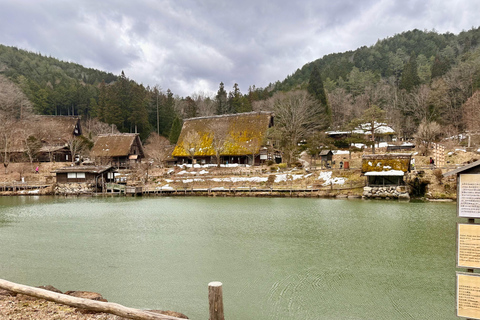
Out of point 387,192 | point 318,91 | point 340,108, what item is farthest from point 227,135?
point 340,108

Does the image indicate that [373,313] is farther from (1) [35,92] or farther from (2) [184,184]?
(1) [35,92]

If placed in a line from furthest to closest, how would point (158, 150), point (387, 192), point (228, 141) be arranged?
1. point (158, 150)
2. point (228, 141)
3. point (387, 192)

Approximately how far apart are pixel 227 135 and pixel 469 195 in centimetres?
3704

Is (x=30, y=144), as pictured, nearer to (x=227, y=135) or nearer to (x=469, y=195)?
(x=227, y=135)

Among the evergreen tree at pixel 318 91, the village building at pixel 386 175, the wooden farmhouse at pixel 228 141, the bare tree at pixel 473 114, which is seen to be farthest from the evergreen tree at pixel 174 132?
the bare tree at pixel 473 114

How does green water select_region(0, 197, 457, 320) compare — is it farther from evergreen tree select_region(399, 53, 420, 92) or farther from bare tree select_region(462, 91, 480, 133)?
evergreen tree select_region(399, 53, 420, 92)

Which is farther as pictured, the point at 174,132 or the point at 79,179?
the point at 174,132

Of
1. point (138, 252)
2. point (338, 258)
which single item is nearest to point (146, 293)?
point (138, 252)

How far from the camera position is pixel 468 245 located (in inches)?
178

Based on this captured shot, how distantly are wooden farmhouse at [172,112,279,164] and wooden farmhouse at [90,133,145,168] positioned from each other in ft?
20.0

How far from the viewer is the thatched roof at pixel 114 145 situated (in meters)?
40.8

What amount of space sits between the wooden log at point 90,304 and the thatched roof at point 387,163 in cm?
2414


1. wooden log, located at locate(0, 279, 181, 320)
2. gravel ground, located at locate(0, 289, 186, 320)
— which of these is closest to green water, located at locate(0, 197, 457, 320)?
gravel ground, located at locate(0, 289, 186, 320)

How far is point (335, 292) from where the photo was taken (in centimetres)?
736
